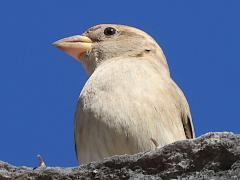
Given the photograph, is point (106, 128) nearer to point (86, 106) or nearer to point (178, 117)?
point (86, 106)

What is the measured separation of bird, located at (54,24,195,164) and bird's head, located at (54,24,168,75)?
0.45 m

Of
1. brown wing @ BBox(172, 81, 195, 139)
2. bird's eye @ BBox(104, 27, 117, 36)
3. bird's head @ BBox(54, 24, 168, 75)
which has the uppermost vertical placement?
bird's eye @ BBox(104, 27, 117, 36)

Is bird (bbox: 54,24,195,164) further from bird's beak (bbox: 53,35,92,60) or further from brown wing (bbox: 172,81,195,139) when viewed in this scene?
bird's beak (bbox: 53,35,92,60)

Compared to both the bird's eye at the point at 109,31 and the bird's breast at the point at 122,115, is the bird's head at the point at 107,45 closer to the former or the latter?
the bird's eye at the point at 109,31

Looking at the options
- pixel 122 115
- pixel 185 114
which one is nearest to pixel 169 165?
pixel 122 115

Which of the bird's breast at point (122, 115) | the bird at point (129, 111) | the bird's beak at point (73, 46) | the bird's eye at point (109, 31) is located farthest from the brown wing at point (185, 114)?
the bird's eye at point (109, 31)

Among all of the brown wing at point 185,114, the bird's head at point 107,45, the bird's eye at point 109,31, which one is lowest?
the brown wing at point 185,114

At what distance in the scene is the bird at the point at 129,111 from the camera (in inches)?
215

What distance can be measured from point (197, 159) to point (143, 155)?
0.26 m

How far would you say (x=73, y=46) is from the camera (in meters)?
7.93

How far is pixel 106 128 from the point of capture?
547 centimetres

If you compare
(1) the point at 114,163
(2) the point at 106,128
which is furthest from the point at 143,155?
(2) the point at 106,128

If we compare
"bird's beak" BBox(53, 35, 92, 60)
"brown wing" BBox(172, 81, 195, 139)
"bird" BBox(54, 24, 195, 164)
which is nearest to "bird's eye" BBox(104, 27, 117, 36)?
"bird's beak" BBox(53, 35, 92, 60)

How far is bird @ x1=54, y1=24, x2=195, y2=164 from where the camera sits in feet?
17.9
